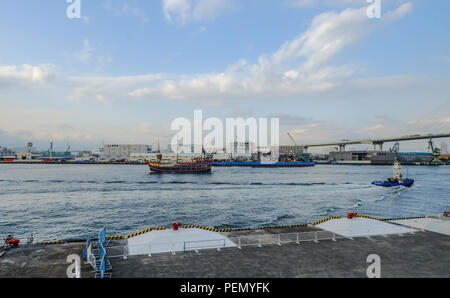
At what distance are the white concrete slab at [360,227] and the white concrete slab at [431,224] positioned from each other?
1.66 m

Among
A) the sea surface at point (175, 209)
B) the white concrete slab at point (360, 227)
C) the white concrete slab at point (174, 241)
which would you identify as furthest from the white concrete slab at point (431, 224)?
the white concrete slab at point (174, 241)

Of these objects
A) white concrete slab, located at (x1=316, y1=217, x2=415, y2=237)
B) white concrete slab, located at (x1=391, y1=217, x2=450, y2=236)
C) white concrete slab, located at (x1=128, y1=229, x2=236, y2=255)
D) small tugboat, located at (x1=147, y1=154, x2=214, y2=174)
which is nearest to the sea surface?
white concrete slab, located at (x1=316, y1=217, x2=415, y2=237)

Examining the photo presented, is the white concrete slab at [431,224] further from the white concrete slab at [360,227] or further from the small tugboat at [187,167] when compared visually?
the small tugboat at [187,167]

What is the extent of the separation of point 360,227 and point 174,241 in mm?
13611

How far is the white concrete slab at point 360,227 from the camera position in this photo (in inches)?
760

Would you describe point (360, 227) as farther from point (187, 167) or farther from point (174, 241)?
point (187, 167)

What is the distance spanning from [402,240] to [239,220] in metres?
21.7

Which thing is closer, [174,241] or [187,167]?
[174,241]

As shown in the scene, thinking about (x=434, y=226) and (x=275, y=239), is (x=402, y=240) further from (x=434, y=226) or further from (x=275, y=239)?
(x=275, y=239)

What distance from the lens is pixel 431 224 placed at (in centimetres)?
2192

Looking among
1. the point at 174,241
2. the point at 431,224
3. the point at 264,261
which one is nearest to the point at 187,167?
the point at 431,224

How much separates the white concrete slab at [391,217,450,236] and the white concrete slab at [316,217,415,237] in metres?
1.66

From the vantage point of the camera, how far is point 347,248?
635 inches
